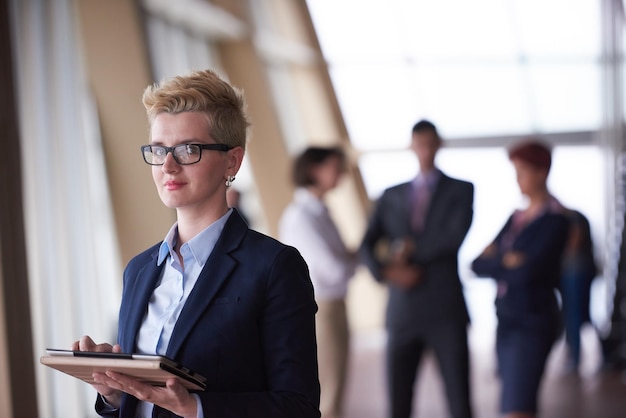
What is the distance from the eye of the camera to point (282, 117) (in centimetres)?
1134

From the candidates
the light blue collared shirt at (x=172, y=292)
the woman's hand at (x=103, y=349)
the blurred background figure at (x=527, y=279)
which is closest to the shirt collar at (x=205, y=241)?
the light blue collared shirt at (x=172, y=292)

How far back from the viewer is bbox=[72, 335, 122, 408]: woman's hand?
→ 169cm

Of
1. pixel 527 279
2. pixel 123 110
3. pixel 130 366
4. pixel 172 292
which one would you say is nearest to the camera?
pixel 130 366

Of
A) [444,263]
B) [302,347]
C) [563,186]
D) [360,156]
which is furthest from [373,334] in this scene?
[302,347]

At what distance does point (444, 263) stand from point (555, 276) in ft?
1.72

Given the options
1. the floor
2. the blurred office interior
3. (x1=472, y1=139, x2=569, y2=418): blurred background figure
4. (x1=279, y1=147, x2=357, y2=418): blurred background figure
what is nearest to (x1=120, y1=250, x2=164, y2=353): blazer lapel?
(x1=472, y1=139, x2=569, y2=418): blurred background figure

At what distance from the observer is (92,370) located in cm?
157

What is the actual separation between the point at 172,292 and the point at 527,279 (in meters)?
2.29

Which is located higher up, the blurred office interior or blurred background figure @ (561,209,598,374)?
the blurred office interior

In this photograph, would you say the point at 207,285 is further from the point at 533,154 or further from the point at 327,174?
the point at 327,174

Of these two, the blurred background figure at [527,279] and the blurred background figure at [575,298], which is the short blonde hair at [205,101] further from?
the blurred background figure at [575,298]

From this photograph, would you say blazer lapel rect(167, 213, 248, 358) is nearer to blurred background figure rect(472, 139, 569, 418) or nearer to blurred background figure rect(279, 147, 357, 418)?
blurred background figure rect(472, 139, 569, 418)

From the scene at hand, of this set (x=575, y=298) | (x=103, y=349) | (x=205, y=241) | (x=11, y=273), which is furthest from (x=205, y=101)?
(x=575, y=298)

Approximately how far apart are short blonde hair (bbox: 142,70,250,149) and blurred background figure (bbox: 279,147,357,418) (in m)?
3.56
